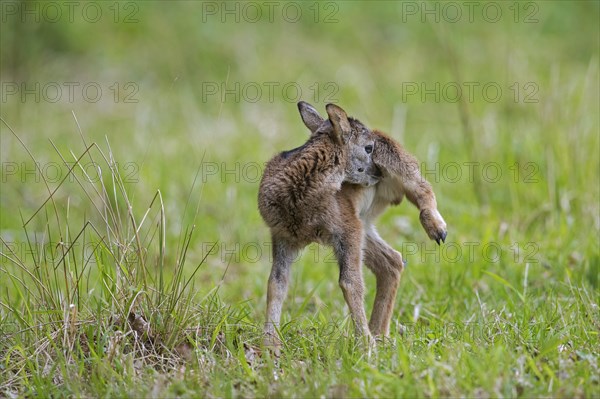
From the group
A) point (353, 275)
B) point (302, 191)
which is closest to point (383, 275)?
Result: point (353, 275)

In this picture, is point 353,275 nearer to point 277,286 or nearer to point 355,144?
point 277,286

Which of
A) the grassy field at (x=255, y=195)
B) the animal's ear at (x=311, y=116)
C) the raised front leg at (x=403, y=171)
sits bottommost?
the grassy field at (x=255, y=195)

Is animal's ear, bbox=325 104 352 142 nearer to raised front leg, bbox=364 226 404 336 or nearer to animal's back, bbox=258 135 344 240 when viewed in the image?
animal's back, bbox=258 135 344 240

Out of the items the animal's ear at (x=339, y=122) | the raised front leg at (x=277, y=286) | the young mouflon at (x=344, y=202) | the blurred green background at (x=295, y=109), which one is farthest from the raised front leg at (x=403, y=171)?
the blurred green background at (x=295, y=109)

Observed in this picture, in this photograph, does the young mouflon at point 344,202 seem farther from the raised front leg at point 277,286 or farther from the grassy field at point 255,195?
the grassy field at point 255,195

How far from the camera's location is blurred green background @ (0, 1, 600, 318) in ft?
22.9

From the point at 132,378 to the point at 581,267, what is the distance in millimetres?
3296

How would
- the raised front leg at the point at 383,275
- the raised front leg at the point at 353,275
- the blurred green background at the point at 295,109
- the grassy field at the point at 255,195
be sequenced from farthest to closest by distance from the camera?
the blurred green background at the point at 295,109 → the raised front leg at the point at 383,275 → the raised front leg at the point at 353,275 → the grassy field at the point at 255,195

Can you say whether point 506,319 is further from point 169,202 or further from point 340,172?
point 169,202

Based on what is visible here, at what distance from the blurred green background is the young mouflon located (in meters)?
0.48

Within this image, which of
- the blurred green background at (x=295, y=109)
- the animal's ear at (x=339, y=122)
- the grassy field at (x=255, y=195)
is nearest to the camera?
the grassy field at (x=255, y=195)

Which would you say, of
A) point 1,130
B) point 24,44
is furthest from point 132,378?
point 24,44

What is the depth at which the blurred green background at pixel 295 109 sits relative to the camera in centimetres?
698

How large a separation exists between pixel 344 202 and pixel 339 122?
0.41 metres
